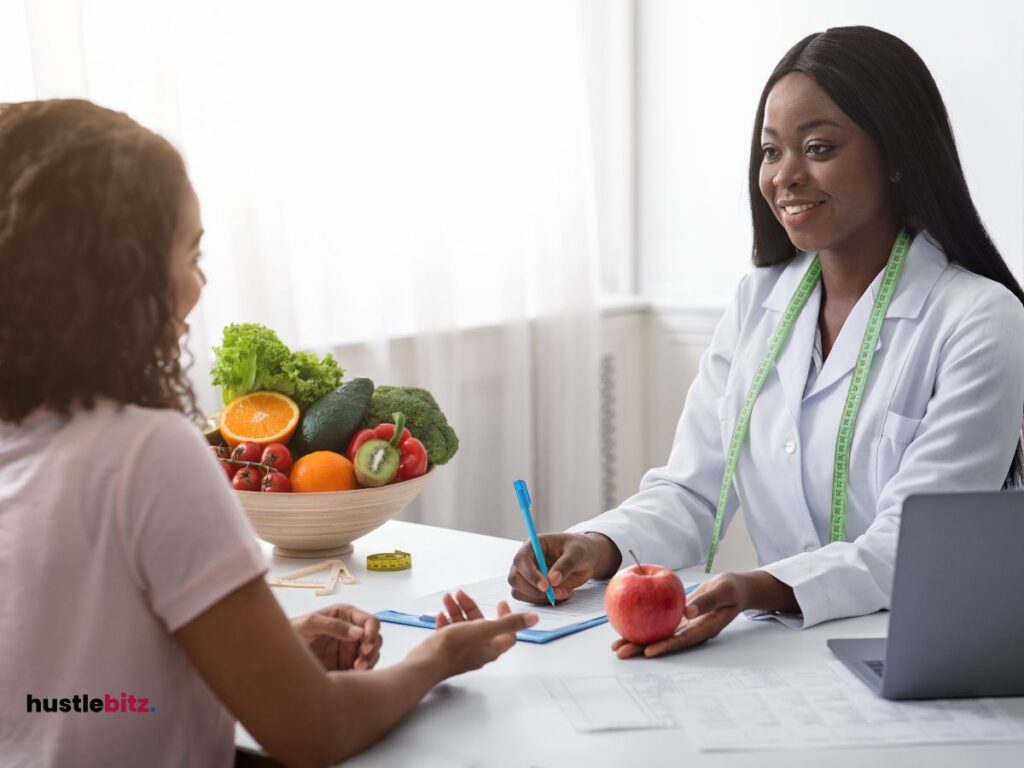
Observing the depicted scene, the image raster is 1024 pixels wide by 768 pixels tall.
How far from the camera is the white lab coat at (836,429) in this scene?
176 centimetres

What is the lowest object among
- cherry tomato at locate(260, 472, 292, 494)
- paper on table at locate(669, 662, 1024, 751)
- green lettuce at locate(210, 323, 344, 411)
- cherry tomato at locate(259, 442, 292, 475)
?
paper on table at locate(669, 662, 1024, 751)

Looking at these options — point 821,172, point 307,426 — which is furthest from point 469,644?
point 821,172

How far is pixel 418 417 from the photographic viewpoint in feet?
6.59

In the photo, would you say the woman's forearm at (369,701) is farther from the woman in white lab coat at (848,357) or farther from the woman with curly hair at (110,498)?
Result: the woman in white lab coat at (848,357)

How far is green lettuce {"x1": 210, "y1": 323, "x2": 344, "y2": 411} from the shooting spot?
6.49 ft

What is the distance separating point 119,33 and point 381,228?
86 centimetres

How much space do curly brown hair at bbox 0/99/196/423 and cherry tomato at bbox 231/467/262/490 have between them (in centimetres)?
80

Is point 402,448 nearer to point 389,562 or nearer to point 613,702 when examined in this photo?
point 389,562

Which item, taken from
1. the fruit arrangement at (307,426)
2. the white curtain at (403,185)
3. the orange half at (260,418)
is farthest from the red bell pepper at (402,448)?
the white curtain at (403,185)

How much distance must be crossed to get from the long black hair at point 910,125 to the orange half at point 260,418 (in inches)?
38.8

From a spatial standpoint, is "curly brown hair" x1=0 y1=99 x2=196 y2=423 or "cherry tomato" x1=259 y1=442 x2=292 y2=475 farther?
"cherry tomato" x1=259 y1=442 x2=292 y2=475

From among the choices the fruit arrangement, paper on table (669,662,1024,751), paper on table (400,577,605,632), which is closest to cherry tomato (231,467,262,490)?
the fruit arrangement

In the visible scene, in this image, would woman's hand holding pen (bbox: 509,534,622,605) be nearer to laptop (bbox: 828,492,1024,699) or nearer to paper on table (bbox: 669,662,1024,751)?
paper on table (bbox: 669,662,1024,751)

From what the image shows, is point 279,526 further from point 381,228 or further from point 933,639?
point 381,228
